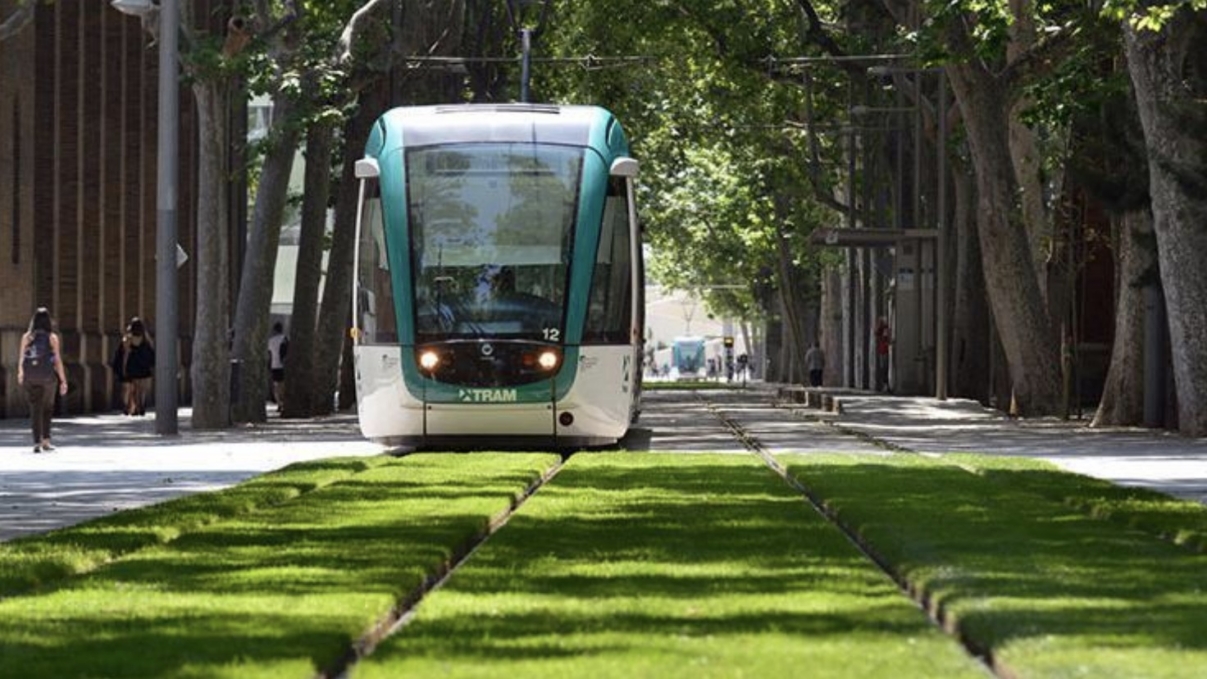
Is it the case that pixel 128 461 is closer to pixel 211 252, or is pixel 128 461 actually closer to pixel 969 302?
pixel 211 252

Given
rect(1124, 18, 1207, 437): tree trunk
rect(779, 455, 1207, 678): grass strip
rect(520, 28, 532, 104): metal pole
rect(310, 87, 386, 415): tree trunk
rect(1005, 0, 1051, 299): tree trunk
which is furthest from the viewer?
rect(520, 28, 532, 104): metal pole

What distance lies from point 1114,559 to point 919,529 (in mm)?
2394

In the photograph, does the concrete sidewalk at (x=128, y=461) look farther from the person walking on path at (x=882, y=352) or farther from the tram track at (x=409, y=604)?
the person walking on path at (x=882, y=352)

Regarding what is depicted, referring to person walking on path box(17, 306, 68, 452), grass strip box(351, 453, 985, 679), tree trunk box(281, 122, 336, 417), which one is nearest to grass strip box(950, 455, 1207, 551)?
grass strip box(351, 453, 985, 679)

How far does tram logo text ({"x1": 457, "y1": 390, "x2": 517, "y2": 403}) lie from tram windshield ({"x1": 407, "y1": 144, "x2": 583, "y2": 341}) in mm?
574

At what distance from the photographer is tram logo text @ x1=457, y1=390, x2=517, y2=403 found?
3045 centimetres

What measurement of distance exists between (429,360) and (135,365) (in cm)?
2112

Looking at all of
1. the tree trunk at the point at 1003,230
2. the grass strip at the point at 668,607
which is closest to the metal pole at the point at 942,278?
the tree trunk at the point at 1003,230

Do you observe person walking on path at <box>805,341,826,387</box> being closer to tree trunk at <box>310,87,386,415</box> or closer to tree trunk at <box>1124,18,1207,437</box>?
tree trunk at <box>310,87,386,415</box>

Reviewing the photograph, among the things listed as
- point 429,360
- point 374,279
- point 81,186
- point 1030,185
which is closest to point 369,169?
point 374,279

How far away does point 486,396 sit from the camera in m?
30.5

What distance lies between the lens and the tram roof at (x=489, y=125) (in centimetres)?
3120

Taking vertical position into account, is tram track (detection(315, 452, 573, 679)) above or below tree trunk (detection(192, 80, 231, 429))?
below

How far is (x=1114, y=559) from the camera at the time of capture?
48.1 feet
